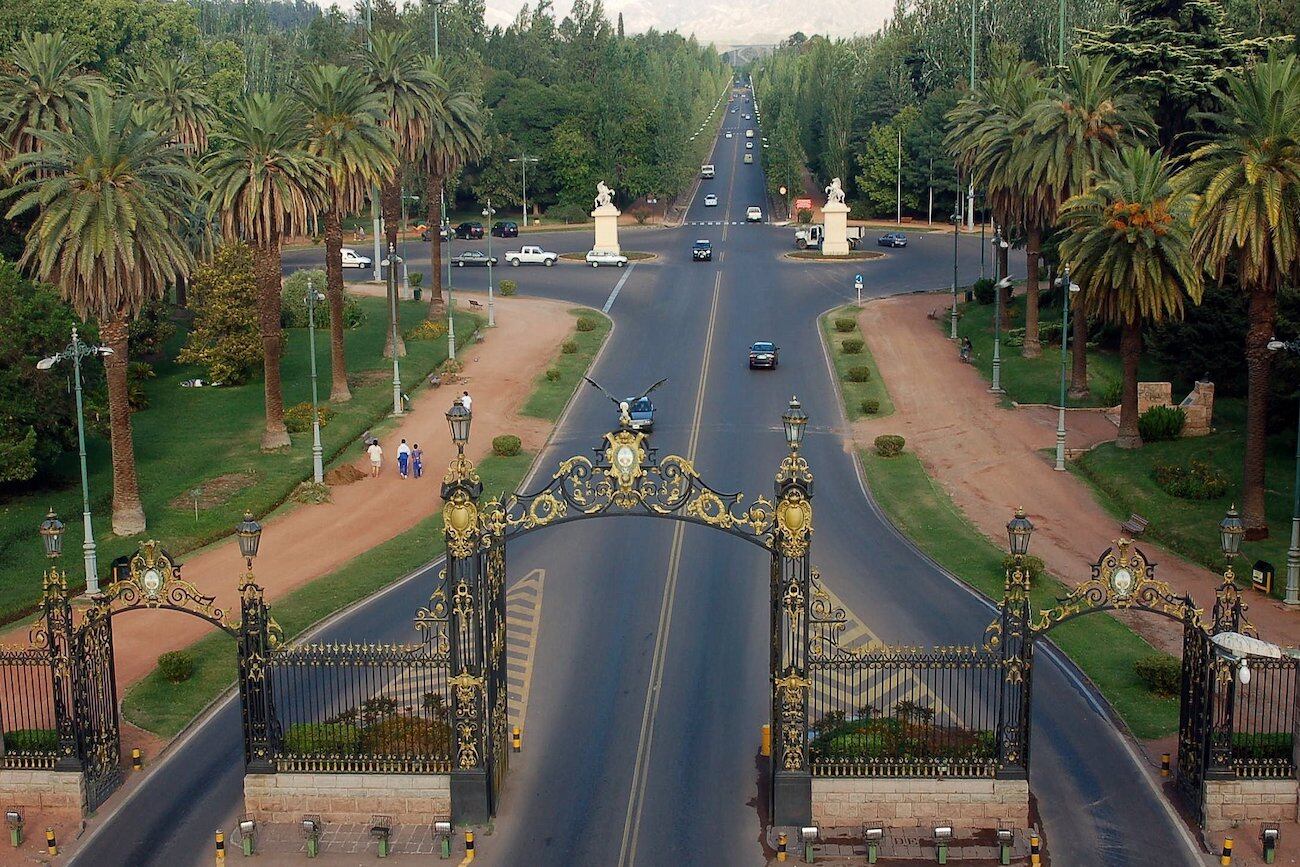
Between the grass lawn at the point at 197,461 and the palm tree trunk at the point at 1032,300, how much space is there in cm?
3023

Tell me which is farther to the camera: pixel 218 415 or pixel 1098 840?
Answer: pixel 218 415

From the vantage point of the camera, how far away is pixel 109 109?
161 ft

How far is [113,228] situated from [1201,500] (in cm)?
3777

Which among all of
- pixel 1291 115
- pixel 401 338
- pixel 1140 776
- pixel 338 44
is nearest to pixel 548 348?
pixel 401 338

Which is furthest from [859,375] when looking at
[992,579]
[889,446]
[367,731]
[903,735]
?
[367,731]

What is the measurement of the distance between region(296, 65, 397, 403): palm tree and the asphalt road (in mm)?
14026

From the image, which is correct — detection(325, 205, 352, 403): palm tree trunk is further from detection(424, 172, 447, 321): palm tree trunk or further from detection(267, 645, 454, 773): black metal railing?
detection(267, 645, 454, 773): black metal railing

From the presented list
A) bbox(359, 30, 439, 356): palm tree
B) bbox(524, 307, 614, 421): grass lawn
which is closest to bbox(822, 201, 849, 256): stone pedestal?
bbox(524, 307, 614, 421): grass lawn

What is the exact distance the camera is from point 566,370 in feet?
251

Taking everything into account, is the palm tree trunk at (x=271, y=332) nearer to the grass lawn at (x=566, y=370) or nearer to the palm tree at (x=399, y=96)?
the grass lawn at (x=566, y=370)

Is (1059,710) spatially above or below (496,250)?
below

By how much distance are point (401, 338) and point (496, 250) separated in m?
40.7

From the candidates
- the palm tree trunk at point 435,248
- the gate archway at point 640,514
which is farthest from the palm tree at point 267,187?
the gate archway at point 640,514

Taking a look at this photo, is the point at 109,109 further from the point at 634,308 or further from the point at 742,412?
the point at 634,308
